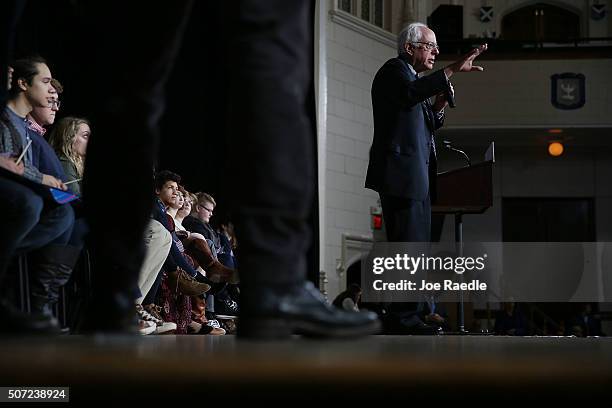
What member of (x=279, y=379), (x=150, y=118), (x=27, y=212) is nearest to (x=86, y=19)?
(x=150, y=118)

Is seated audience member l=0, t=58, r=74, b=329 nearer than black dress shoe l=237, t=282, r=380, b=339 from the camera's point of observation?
No

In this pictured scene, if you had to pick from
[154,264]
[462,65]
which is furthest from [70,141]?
[462,65]

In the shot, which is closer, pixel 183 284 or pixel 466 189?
pixel 183 284

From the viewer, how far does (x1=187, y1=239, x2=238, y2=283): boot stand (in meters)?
3.93

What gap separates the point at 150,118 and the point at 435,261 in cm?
385

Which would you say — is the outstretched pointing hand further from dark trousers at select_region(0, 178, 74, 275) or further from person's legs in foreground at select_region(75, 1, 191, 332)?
person's legs in foreground at select_region(75, 1, 191, 332)

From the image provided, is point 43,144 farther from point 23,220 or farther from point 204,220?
point 204,220

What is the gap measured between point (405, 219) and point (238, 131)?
7.82 feet

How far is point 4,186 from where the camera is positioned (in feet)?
6.01

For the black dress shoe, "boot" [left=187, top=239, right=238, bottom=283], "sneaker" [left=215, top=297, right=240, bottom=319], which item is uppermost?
"boot" [left=187, top=239, right=238, bottom=283]

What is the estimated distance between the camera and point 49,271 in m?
2.23

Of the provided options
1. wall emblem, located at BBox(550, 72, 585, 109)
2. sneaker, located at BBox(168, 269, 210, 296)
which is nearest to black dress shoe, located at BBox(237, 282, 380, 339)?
sneaker, located at BBox(168, 269, 210, 296)

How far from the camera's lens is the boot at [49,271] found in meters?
2.19

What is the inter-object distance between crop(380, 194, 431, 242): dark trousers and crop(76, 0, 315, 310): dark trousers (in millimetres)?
2328
